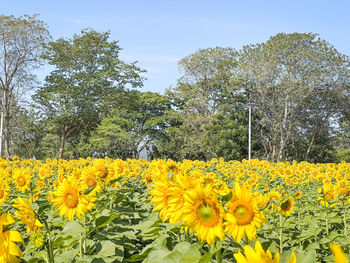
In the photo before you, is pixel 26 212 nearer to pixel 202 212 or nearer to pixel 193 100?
pixel 202 212

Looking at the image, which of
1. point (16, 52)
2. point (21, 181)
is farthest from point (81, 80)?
point (21, 181)

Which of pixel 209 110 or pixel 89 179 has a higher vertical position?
pixel 209 110

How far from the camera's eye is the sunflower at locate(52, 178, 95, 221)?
1.94 metres

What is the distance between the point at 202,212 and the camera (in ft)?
4.28

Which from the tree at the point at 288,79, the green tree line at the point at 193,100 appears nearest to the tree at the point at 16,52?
the green tree line at the point at 193,100

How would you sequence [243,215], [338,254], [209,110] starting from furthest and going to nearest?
1. [209,110]
2. [243,215]
3. [338,254]

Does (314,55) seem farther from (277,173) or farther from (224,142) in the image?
(277,173)

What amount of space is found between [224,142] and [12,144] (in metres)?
19.7

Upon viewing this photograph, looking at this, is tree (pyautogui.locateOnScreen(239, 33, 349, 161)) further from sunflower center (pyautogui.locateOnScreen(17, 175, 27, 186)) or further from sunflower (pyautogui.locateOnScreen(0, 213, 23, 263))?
sunflower (pyautogui.locateOnScreen(0, 213, 23, 263))

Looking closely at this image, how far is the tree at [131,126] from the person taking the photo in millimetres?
25953

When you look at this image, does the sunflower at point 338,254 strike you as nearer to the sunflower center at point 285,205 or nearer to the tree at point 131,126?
the sunflower center at point 285,205

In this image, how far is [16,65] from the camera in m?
25.8

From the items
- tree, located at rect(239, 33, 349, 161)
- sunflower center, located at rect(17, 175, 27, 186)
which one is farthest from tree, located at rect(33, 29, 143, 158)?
sunflower center, located at rect(17, 175, 27, 186)

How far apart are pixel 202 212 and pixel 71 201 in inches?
37.7
